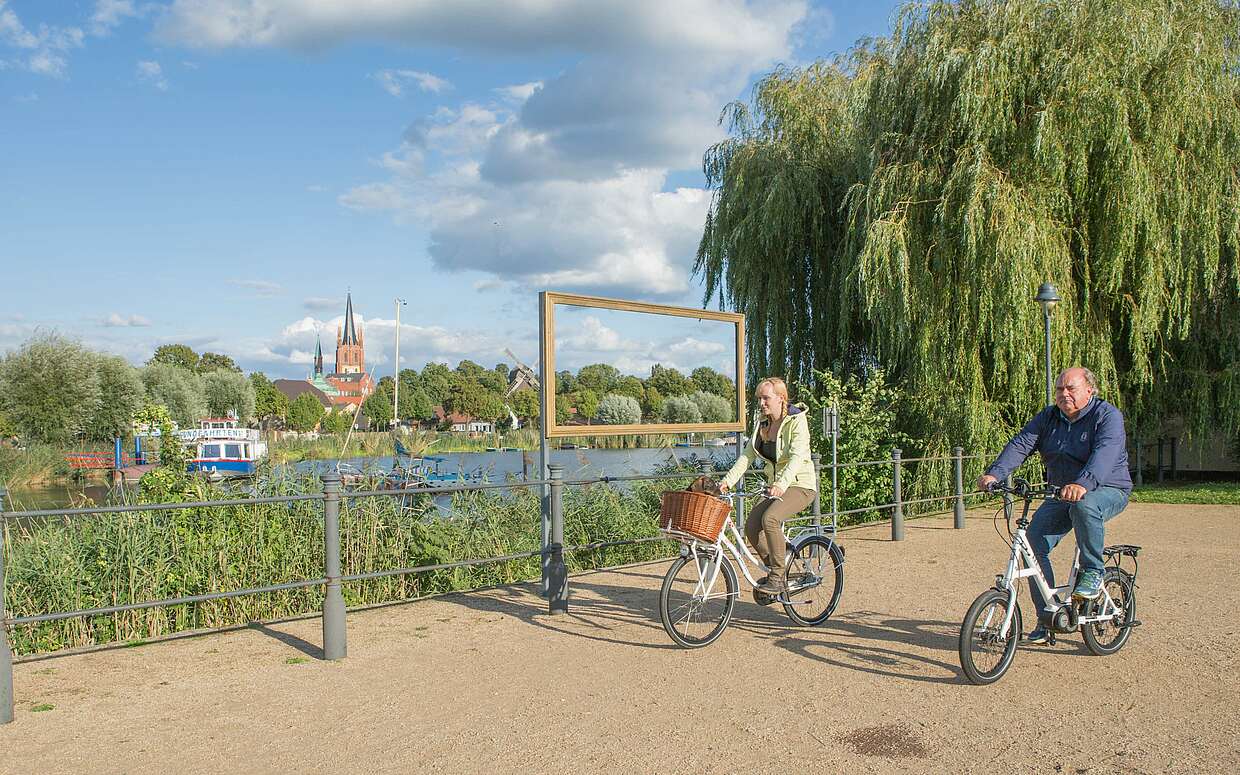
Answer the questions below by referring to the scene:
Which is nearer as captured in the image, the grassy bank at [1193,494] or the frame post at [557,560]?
the frame post at [557,560]

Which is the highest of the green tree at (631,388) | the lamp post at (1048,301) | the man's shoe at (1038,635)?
the lamp post at (1048,301)

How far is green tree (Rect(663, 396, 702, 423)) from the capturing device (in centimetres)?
873

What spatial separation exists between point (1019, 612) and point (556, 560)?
3.39m

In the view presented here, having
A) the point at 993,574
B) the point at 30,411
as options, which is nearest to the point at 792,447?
the point at 993,574

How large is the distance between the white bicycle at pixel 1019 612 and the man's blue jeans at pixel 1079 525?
0.33 ft

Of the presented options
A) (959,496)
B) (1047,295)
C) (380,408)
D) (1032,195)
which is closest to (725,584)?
(959,496)

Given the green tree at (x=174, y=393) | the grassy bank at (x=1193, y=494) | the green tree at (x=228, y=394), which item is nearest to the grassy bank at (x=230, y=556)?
the grassy bank at (x=1193, y=494)

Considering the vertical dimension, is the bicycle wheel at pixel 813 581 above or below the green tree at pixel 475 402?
below

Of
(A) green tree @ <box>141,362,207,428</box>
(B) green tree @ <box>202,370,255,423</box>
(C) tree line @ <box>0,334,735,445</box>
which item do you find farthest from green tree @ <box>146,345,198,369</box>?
(A) green tree @ <box>141,362,207,428</box>

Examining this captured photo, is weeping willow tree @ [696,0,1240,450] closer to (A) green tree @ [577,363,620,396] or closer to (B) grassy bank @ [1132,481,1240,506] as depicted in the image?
(B) grassy bank @ [1132,481,1240,506]

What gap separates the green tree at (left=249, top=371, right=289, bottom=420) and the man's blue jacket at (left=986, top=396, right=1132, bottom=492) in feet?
297

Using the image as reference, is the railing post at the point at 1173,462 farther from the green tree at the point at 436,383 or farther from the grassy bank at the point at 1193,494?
the green tree at the point at 436,383

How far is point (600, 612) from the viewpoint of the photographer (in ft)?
24.1

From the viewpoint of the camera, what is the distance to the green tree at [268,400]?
90.6 meters
